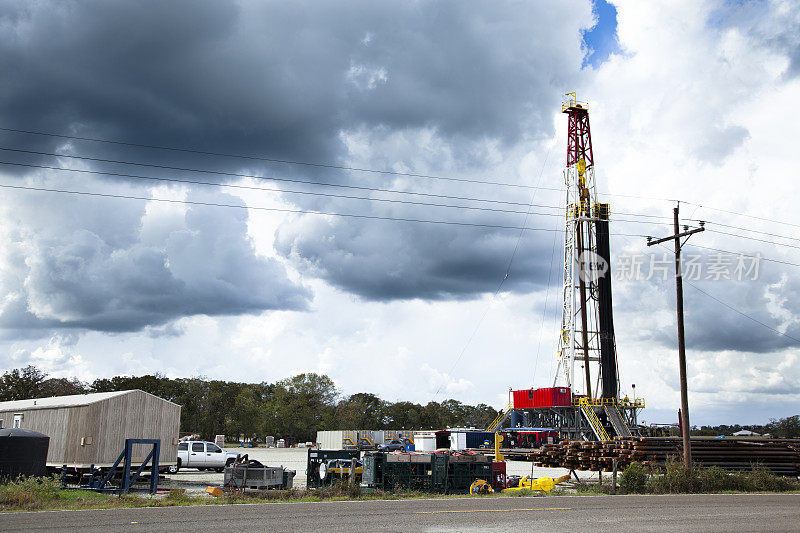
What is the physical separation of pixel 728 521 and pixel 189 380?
96.6m

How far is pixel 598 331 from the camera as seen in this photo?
60625mm

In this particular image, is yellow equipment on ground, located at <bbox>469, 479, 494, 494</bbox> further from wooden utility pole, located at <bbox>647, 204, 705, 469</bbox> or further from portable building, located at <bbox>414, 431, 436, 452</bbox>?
portable building, located at <bbox>414, 431, 436, 452</bbox>

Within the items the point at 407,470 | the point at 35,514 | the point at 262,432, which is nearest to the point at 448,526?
the point at 407,470

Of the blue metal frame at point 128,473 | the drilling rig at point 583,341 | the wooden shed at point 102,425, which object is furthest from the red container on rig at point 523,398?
the blue metal frame at point 128,473

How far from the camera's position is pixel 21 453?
73.3 ft

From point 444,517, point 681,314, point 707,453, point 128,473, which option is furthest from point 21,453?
point 707,453

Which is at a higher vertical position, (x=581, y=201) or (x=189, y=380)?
(x=581, y=201)

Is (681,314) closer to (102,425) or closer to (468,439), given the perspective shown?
(102,425)

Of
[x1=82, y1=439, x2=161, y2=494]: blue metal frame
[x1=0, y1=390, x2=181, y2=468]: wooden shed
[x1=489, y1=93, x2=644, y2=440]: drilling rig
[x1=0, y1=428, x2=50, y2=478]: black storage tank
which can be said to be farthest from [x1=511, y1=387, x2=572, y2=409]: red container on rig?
[x1=0, y1=428, x2=50, y2=478]: black storage tank

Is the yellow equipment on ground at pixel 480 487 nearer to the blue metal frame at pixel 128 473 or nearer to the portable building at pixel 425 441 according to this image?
the blue metal frame at pixel 128 473

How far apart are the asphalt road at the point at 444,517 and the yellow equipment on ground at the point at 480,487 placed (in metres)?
2.47

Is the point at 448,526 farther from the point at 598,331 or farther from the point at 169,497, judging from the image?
the point at 598,331

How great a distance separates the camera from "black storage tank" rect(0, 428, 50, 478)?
72.1ft

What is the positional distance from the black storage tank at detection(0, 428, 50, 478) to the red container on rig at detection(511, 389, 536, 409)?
4407 centimetres
